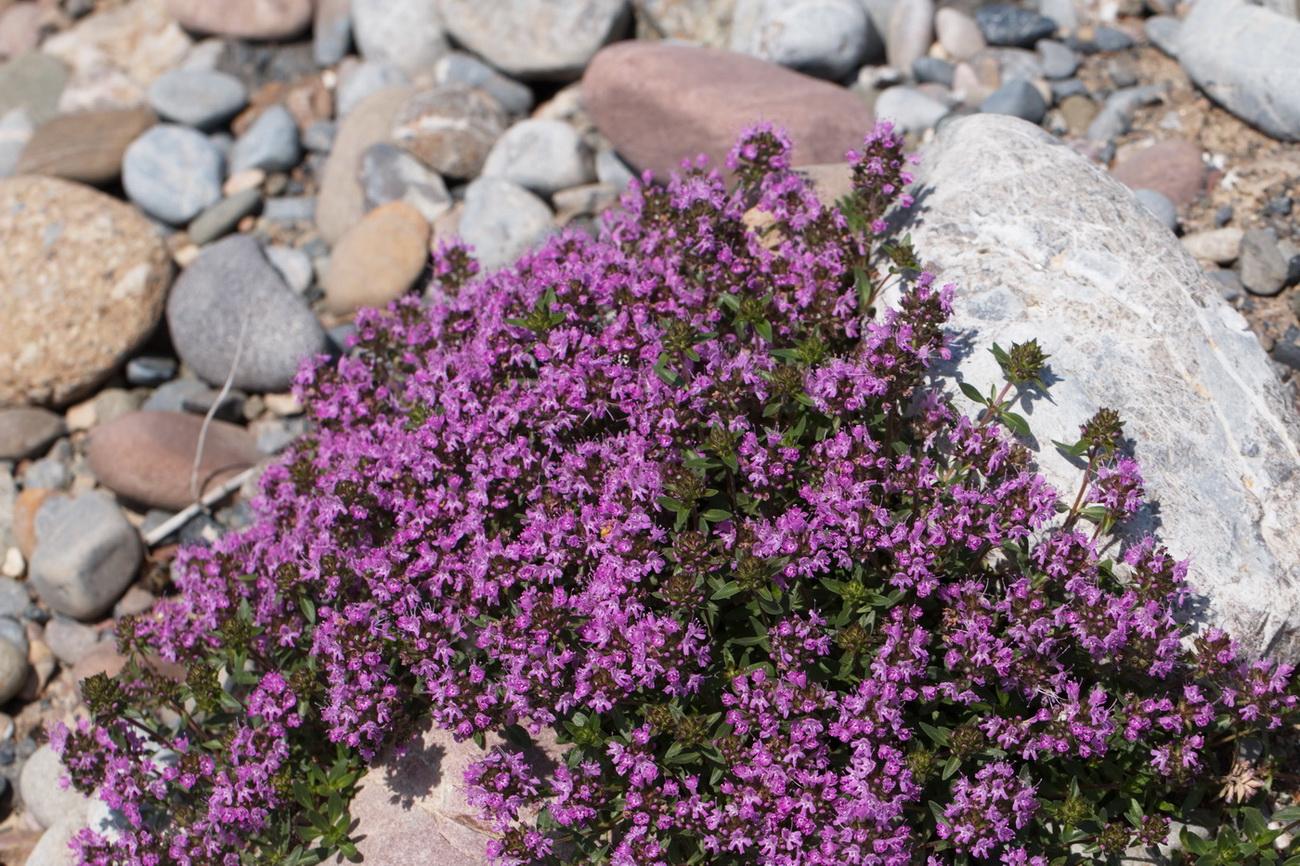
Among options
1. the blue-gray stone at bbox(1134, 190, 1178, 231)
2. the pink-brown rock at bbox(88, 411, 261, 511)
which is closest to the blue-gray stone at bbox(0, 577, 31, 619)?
the pink-brown rock at bbox(88, 411, 261, 511)

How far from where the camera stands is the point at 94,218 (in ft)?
31.3

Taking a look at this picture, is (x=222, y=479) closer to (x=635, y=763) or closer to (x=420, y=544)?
(x=420, y=544)

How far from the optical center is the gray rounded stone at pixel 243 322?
8.82 m

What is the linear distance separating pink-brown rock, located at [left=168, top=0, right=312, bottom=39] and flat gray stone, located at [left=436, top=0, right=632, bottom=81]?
8.55 feet

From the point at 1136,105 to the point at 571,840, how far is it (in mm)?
7414

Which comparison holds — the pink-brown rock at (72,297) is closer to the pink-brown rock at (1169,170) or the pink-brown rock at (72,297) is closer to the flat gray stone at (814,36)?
the flat gray stone at (814,36)

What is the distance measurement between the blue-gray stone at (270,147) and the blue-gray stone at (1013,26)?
6.97 m

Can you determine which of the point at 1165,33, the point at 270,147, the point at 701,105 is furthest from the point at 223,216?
the point at 1165,33

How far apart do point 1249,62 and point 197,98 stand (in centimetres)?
1012

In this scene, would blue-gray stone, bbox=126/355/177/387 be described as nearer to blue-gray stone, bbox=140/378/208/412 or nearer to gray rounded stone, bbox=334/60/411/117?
blue-gray stone, bbox=140/378/208/412

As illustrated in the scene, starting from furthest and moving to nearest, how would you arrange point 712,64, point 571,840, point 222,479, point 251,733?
point 712,64
point 222,479
point 251,733
point 571,840

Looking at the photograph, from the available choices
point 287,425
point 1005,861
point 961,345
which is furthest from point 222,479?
point 1005,861

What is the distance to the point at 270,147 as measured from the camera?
1097cm

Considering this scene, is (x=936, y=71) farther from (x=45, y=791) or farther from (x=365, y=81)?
(x=45, y=791)
